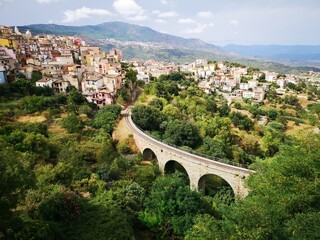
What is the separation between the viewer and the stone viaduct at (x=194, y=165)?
2116 cm

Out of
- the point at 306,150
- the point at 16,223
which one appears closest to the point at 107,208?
the point at 16,223

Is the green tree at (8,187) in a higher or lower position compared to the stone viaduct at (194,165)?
higher

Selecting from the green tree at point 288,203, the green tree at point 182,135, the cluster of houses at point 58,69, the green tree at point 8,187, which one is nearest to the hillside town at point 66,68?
the cluster of houses at point 58,69

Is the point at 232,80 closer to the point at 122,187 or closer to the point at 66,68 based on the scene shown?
the point at 66,68

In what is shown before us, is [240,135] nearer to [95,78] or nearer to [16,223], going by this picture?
[95,78]

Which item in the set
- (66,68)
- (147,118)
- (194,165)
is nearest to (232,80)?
(66,68)

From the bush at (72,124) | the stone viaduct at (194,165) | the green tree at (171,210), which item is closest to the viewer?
the green tree at (171,210)

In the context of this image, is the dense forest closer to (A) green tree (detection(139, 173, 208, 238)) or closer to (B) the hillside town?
(A) green tree (detection(139, 173, 208, 238))

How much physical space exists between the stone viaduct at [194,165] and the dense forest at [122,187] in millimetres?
1429

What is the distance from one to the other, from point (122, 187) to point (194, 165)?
8448 millimetres

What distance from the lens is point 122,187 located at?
18.0 m

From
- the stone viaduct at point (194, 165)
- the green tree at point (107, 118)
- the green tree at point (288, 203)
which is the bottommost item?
the stone viaduct at point (194, 165)

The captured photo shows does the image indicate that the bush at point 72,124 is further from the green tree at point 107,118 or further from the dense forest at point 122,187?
the green tree at point 107,118

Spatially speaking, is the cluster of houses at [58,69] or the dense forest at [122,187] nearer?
the dense forest at [122,187]
